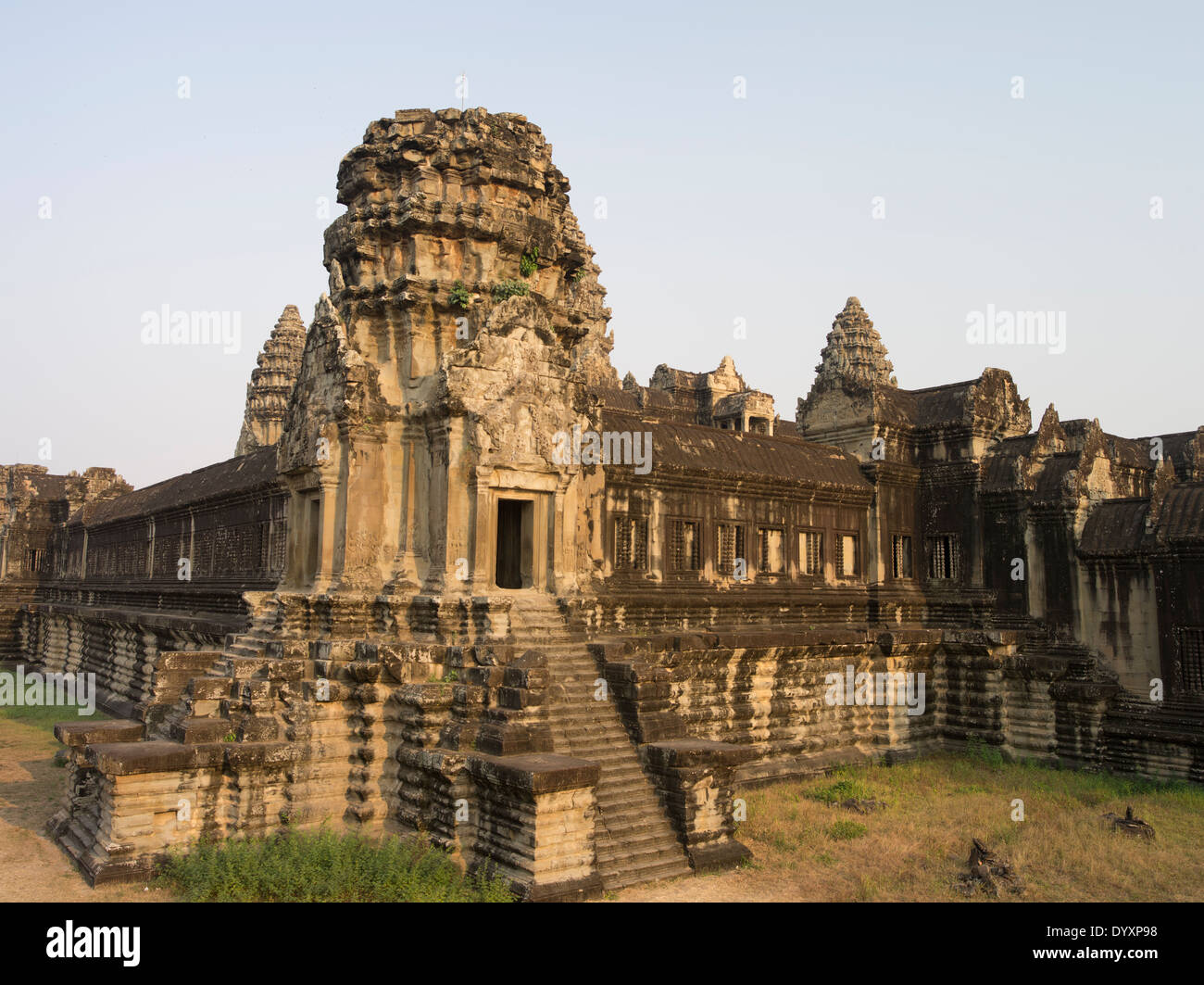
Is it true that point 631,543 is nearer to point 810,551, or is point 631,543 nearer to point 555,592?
point 555,592

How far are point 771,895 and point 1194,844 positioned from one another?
6908 mm

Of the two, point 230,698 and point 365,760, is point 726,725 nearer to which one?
point 365,760

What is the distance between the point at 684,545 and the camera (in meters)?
17.8

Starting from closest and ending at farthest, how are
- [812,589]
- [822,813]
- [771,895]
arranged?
1. [771,895]
2. [822,813]
3. [812,589]

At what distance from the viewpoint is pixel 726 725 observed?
54.0 feet

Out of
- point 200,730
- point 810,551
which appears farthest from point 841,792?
point 200,730

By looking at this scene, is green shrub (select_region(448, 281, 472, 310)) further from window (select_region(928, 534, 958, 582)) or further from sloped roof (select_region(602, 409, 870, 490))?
window (select_region(928, 534, 958, 582))

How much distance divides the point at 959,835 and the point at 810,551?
24.9ft

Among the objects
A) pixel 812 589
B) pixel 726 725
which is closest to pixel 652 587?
pixel 726 725

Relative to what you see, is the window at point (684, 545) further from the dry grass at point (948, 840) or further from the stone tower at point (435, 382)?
the dry grass at point (948, 840)

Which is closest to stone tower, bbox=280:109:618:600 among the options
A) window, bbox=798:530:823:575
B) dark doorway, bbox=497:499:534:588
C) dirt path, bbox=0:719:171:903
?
dark doorway, bbox=497:499:534:588

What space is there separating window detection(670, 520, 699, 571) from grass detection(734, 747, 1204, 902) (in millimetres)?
4178

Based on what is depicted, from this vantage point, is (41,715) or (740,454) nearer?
(740,454)

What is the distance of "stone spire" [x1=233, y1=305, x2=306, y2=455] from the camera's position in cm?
4316
